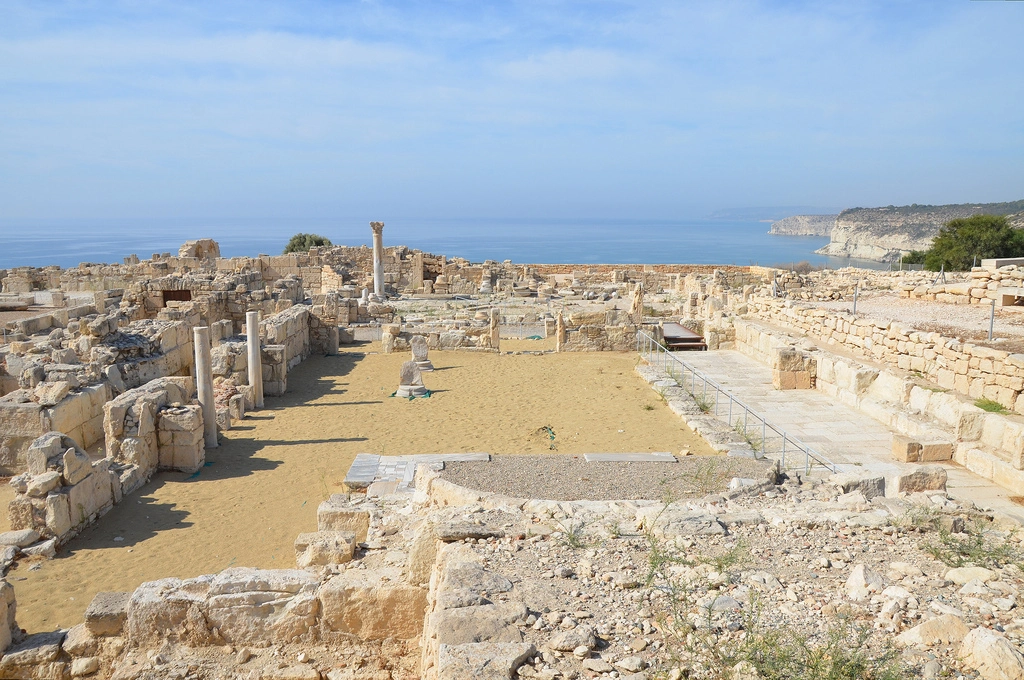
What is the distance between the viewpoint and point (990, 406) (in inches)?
356

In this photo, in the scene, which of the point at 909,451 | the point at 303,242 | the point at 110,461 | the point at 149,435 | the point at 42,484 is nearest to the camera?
the point at 42,484

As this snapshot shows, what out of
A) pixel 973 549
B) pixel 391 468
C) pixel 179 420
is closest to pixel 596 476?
pixel 391 468

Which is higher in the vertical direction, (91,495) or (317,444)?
(91,495)

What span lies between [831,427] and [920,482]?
3.99 m

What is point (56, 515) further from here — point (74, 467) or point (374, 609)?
point (374, 609)

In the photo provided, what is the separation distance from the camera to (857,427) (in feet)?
33.8

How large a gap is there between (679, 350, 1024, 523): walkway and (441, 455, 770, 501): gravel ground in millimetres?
1345

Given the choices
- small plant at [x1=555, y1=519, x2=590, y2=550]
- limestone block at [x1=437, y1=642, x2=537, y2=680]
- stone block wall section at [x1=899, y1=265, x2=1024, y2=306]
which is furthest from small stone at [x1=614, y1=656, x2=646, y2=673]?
stone block wall section at [x1=899, y1=265, x2=1024, y2=306]

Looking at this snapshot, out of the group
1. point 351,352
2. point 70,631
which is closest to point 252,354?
point 351,352

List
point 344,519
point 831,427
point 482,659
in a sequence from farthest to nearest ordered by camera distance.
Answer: point 831,427, point 344,519, point 482,659

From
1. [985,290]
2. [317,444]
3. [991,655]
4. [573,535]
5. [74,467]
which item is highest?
[985,290]

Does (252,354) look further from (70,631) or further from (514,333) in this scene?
(514,333)

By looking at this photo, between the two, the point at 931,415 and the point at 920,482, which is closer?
the point at 920,482

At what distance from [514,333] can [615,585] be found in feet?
62.6
